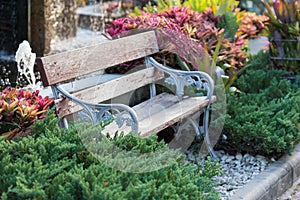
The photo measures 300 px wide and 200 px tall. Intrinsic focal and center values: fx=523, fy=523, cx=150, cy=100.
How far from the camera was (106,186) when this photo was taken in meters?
2.56

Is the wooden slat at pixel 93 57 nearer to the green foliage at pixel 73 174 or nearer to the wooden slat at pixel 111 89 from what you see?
the wooden slat at pixel 111 89

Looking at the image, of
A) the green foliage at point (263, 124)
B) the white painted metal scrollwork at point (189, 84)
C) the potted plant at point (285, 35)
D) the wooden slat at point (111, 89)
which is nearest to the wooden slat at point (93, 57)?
the wooden slat at point (111, 89)

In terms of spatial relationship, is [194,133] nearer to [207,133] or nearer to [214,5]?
[207,133]

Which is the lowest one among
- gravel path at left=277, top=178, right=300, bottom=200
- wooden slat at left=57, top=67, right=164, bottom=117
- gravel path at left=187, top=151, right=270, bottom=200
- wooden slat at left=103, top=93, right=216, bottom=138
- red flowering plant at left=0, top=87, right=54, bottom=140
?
gravel path at left=277, top=178, right=300, bottom=200

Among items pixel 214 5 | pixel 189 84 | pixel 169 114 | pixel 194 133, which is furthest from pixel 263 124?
pixel 214 5

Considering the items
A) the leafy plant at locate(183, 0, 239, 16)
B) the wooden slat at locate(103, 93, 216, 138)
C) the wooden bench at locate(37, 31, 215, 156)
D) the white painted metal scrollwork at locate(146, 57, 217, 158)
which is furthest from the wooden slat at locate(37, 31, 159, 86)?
the leafy plant at locate(183, 0, 239, 16)

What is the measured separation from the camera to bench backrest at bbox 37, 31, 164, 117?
11.5 ft

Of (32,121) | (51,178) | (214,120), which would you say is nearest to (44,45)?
(214,120)

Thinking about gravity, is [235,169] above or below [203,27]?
below

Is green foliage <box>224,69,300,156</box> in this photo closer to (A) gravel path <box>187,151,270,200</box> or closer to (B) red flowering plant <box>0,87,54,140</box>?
(A) gravel path <box>187,151,270,200</box>

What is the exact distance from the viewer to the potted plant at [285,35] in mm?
6160

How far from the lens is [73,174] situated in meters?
2.62

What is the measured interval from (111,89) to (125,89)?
0.19 meters

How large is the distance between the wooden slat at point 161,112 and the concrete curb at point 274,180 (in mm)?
710
